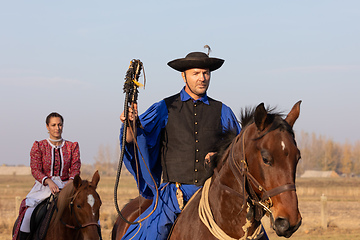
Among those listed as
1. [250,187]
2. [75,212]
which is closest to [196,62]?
[250,187]

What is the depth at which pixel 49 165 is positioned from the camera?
8898mm

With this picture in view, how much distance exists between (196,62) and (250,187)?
1.79m

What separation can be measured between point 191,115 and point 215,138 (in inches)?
14.5

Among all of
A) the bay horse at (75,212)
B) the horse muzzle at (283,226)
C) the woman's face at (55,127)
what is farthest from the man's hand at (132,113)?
the woman's face at (55,127)

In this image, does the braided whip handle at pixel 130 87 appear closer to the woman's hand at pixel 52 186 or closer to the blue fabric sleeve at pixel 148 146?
the blue fabric sleeve at pixel 148 146

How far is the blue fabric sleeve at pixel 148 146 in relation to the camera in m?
5.29

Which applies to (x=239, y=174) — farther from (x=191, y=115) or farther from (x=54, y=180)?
(x=54, y=180)

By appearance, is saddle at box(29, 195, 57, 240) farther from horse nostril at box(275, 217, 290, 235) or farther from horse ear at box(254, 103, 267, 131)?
horse nostril at box(275, 217, 290, 235)

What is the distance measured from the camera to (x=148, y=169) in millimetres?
5277

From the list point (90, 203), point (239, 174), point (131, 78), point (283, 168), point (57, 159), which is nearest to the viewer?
point (283, 168)

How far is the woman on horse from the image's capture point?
8.67m

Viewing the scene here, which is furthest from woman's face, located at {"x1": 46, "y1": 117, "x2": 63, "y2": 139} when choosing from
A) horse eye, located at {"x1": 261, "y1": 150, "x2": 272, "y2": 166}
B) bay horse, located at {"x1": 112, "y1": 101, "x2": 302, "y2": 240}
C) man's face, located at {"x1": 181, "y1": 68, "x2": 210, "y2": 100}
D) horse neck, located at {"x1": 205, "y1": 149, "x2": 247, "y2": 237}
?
horse eye, located at {"x1": 261, "y1": 150, "x2": 272, "y2": 166}

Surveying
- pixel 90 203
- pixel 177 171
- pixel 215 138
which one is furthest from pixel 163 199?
pixel 90 203

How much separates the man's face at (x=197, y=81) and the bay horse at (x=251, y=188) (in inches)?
38.8
